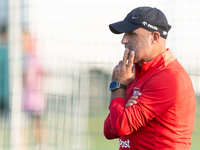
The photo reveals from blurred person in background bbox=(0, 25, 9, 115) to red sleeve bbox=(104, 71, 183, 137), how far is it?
324 centimetres

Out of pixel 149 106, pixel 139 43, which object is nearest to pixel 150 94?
pixel 149 106

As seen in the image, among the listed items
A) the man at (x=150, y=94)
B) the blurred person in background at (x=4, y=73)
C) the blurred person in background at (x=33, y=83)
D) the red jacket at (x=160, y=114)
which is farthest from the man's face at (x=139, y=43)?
the blurred person in background at (x=4, y=73)

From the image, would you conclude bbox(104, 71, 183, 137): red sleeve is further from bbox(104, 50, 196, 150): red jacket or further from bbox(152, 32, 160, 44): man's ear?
bbox(152, 32, 160, 44): man's ear

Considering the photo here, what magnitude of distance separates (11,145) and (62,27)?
206 centimetres

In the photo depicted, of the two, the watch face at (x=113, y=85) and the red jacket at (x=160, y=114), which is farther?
the watch face at (x=113, y=85)

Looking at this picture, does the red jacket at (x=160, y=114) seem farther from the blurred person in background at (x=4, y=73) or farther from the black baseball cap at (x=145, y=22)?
the blurred person in background at (x=4, y=73)

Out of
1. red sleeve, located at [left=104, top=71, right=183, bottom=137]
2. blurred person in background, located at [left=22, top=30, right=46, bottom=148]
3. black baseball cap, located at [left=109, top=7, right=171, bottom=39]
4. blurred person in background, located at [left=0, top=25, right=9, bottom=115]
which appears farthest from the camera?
blurred person in background, located at [left=0, top=25, right=9, bottom=115]

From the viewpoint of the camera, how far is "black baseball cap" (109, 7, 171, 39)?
2094 millimetres

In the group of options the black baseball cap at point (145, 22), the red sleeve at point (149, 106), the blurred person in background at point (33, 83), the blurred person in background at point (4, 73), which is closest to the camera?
the red sleeve at point (149, 106)

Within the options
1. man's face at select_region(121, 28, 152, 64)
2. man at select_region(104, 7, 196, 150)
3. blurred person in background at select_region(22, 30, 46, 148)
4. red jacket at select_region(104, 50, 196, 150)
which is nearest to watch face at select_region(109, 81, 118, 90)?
man at select_region(104, 7, 196, 150)

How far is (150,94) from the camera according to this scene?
194cm

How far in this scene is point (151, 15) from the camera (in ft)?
6.95

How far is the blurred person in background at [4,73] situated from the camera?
4.75m

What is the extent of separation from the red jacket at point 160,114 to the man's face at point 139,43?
0.19 m
